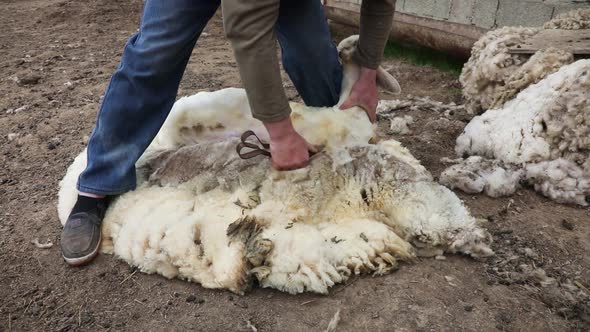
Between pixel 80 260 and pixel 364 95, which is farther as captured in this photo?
pixel 364 95

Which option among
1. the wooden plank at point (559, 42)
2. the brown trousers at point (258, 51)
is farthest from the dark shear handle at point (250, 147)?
the wooden plank at point (559, 42)

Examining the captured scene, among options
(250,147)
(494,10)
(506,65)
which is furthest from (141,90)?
(494,10)

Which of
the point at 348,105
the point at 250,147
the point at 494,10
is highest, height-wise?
the point at 494,10

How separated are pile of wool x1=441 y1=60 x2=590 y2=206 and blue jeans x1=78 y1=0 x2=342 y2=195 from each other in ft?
2.83

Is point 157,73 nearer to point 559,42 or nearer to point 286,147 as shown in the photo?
point 286,147

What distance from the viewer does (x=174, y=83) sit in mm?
2143

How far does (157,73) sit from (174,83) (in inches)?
5.4

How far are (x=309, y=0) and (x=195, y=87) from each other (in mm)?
1934

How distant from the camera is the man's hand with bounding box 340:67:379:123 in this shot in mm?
2303

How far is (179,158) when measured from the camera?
2281 millimetres

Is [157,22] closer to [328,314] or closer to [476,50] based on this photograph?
[328,314]

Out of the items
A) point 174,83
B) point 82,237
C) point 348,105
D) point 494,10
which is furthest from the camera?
point 494,10

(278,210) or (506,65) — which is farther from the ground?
(506,65)

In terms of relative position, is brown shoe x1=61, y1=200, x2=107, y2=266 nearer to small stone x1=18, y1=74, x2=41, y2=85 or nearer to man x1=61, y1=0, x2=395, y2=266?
man x1=61, y1=0, x2=395, y2=266
